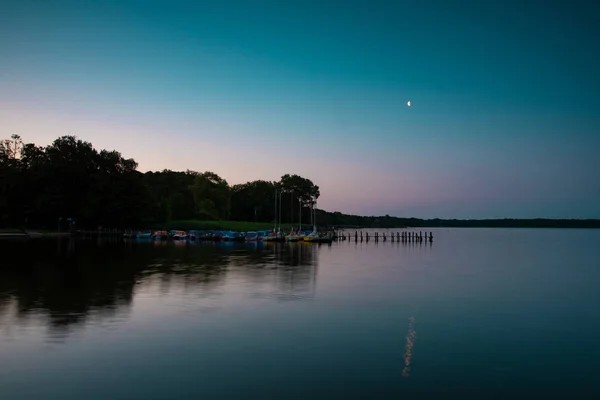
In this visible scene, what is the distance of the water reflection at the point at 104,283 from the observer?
2316 centimetres

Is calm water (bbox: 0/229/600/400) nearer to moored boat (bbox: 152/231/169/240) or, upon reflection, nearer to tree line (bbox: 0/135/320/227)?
moored boat (bbox: 152/231/169/240)

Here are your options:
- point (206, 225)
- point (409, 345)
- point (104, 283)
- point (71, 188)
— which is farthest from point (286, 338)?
point (206, 225)

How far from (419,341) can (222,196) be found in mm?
156737

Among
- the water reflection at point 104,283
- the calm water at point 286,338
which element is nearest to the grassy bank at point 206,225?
the water reflection at point 104,283

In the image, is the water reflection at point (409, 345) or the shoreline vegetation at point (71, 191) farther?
the shoreline vegetation at point (71, 191)

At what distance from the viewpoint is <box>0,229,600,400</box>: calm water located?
46.7ft

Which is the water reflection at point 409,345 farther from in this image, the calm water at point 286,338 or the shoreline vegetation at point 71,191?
the shoreline vegetation at point 71,191

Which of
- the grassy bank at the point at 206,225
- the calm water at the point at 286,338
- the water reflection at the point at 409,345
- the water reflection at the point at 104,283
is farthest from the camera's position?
the grassy bank at the point at 206,225

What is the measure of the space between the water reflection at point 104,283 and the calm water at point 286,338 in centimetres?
15

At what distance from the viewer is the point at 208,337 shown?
19.8 metres

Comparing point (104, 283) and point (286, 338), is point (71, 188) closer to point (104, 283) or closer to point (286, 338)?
point (104, 283)

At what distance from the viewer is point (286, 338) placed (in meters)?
20.0

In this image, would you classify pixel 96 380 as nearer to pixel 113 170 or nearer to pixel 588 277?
pixel 588 277

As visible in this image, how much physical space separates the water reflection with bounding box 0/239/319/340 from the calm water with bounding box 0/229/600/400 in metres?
0.15
